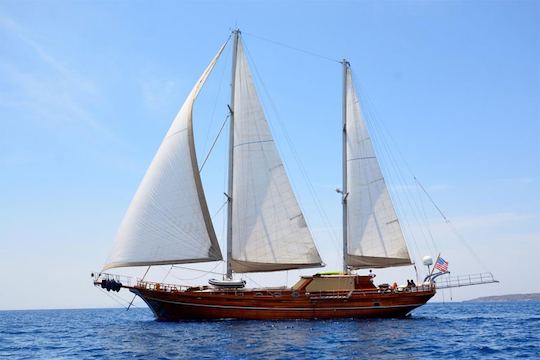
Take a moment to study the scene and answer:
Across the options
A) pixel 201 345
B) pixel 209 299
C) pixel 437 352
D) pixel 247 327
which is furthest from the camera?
pixel 209 299

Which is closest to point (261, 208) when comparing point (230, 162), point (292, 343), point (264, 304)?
point (230, 162)

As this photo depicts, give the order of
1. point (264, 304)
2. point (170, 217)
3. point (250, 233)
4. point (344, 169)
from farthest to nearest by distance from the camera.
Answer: point (344, 169) → point (250, 233) → point (264, 304) → point (170, 217)

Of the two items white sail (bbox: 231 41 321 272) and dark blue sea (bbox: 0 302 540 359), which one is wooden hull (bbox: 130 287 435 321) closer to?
dark blue sea (bbox: 0 302 540 359)

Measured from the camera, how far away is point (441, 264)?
35406mm

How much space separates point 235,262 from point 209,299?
2.94 meters

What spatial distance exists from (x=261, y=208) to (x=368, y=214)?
7.93 metres

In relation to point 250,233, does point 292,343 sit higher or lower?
lower

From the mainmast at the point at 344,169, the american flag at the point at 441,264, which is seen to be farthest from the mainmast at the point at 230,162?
the american flag at the point at 441,264

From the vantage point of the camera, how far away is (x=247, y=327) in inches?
1116

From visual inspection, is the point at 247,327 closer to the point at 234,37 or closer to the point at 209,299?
the point at 209,299

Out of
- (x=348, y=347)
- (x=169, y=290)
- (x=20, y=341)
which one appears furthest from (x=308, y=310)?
Result: (x=20, y=341)

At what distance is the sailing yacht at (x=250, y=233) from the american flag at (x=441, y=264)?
5.00 feet

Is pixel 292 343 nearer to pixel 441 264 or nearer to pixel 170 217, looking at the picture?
pixel 170 217

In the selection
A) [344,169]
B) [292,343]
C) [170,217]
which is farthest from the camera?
[344,169]
